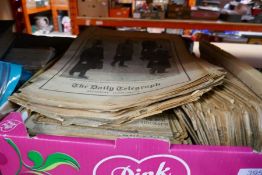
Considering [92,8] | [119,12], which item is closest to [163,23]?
[119,12]

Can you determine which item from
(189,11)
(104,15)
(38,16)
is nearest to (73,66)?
(104,15)

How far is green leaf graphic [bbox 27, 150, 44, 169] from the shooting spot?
12.4 inches

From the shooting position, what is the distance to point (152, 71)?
1.53 ft

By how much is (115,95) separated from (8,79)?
6.7 inches

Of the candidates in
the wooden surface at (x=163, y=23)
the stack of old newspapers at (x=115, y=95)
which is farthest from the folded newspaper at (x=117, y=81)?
the wooden surface at (x=163, y=23)

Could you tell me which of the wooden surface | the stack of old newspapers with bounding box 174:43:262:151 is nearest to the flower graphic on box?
the stack of old newspapers with bounding box 174:43:262:151

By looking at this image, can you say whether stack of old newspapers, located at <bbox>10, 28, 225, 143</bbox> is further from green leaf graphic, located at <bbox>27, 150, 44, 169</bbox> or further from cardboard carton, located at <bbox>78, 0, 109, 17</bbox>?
cardboard carton, located at <bbox>78, 0, 109, 17</bbox>

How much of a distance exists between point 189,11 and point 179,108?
2.90 ft

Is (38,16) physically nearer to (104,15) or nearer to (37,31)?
(37,31)

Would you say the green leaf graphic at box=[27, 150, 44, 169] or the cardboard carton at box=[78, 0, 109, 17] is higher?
the cardboard carton at box=[78, 0, 109, 17]

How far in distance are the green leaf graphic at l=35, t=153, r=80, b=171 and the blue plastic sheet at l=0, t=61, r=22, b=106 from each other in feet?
0.39

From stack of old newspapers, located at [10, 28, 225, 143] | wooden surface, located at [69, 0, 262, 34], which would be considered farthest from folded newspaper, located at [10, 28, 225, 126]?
wooden surface, located at [69, 0, 262, 34]

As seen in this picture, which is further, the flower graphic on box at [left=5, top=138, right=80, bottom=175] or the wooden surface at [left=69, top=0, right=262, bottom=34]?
the wooden surface at [left=69, top=0, right=262, bottom=34]

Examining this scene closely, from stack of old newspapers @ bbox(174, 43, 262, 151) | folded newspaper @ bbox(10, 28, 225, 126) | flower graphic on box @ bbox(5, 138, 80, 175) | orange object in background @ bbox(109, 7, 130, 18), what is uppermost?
orange object in background @ bbox(109, 7, 130, 18)
